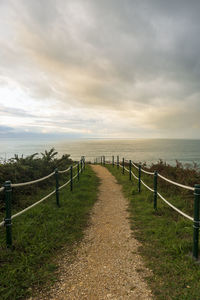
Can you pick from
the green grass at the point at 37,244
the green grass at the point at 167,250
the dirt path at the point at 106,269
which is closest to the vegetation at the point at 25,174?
the green grass at the point at 37,244

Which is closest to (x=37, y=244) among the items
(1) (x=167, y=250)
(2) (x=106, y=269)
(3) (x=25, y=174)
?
(2) (x=106, y=269)

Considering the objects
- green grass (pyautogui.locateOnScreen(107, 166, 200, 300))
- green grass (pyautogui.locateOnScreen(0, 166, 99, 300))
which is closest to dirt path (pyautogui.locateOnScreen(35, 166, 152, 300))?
green grass (pyautogui.locateOnScreen(107, 166, 200, 300))

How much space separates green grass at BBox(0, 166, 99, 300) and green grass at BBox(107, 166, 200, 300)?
1648 millimetres

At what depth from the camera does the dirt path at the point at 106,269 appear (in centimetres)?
256

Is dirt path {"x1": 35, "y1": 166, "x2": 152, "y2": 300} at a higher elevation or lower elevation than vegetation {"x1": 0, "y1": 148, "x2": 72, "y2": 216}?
lower

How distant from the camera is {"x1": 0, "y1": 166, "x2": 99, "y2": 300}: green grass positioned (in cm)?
A: 274

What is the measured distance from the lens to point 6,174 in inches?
277

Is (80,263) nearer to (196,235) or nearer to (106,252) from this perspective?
(106,252)

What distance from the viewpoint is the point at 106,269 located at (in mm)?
3127

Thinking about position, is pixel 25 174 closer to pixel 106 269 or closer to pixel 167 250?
pixel 106 269

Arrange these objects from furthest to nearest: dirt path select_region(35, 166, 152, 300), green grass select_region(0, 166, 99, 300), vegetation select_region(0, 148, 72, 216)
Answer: vegetation select_region(0, 148, 72, 216) → green grass select_region(0, 166, 99, 300) → dirt path select_region(35, 166, 152, 300)

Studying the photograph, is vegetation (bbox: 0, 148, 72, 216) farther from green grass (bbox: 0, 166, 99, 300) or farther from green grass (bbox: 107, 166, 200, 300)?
green grass (bbox: 107, 166, 200, 300)

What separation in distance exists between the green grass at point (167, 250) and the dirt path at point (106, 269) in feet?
0.68

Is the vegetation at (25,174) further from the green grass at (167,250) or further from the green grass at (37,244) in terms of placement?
the green grass at (167,250)
